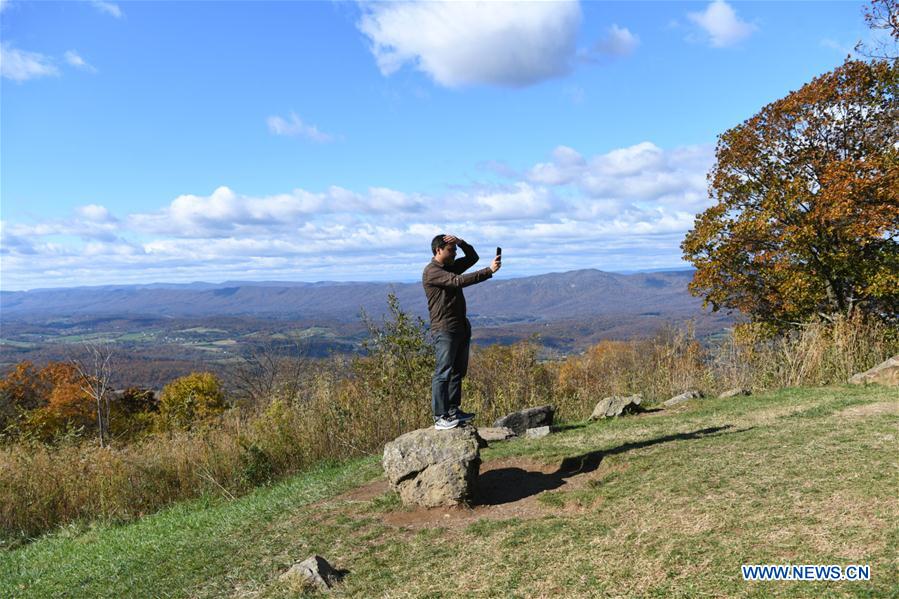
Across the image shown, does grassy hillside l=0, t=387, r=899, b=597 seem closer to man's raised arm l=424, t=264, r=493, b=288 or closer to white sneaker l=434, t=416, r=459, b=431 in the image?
white sneaker l=434, t=416, r=459, b=431

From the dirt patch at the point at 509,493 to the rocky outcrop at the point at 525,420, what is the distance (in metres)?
2.19

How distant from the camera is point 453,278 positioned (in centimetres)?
618

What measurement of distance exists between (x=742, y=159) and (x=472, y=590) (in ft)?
46.5

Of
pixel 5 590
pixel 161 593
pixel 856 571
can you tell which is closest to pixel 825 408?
pixel 856 571

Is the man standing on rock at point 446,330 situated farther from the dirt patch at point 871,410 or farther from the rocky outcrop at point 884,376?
the rocky outcrop at point 884,376

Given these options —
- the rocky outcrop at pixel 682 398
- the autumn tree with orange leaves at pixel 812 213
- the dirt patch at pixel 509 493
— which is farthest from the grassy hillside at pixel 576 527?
the autumn tree with orange leaves at pixel 812 213

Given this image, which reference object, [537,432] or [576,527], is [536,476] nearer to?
[576,527]

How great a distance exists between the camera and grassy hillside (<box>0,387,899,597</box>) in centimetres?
405

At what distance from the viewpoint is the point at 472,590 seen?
166 inches

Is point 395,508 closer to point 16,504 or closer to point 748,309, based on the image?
point 16,504

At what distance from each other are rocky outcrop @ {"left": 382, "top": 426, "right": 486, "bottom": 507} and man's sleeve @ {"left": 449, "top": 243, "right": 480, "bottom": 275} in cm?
188

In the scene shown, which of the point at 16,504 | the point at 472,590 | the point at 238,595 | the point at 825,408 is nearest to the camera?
the point at 472,590

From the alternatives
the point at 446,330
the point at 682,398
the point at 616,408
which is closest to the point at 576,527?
the point at 446,330

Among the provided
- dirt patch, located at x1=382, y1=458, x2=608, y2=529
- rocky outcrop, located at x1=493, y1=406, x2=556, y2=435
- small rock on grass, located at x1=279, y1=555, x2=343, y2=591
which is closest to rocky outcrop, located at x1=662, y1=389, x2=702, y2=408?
rocky outcrop, located at x1=493, y1=406, x2=556, y2=435
